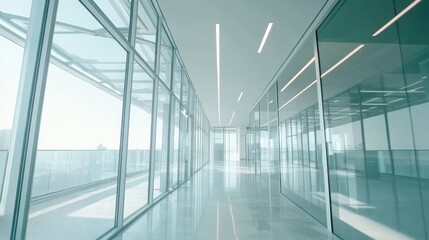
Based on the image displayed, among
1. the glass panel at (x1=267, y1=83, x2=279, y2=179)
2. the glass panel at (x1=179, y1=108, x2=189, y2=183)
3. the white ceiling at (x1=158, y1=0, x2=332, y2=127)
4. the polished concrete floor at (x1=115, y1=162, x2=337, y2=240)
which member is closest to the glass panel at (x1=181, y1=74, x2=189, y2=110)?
the white ceiling at (x1=158, y1=0, x2=332, y2=127)

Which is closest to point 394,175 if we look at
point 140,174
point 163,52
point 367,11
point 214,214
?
point 367,11

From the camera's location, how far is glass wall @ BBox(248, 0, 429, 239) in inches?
79.0

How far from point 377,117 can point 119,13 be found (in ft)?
13.1

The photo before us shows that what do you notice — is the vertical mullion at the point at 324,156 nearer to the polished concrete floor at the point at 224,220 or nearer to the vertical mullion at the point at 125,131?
the polished concrete floor at the point at 224,220

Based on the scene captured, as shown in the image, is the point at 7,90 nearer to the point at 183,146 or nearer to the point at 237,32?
the point at 237,32

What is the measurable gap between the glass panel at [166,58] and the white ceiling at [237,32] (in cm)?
32

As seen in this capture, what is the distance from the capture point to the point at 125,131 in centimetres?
346

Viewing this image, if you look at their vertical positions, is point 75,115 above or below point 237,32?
below

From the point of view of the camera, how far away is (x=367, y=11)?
9.25 ft

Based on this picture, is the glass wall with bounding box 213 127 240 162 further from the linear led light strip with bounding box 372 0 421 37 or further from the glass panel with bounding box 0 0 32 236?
the glass panel with bounding box 0 0 32 236

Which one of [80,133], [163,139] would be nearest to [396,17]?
[80,133]

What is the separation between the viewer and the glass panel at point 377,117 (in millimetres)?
2020

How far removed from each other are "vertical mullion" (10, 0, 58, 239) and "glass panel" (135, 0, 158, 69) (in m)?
2.41

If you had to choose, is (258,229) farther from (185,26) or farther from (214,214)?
(185,26)
